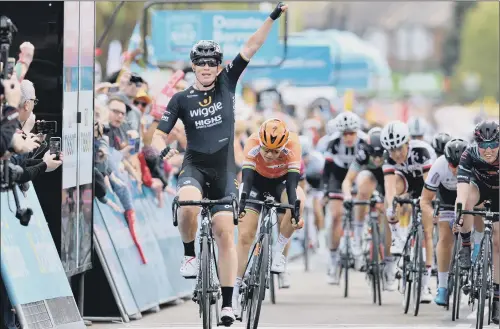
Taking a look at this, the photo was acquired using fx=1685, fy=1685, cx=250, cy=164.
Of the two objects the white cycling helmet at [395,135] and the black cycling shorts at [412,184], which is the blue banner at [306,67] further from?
the white cycling helmet at [395,135]

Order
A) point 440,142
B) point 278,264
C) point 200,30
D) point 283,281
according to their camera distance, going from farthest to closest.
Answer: point 200,30, point 283,281, point 440,142, point 278,264

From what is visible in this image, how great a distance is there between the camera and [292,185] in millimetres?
14516

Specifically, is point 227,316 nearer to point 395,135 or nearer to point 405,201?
point 405,201

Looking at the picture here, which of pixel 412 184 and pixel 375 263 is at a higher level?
pixel 412 184

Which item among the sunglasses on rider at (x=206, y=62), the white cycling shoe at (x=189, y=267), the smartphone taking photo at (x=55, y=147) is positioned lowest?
the white cycling shoe at (x=189, y=267)

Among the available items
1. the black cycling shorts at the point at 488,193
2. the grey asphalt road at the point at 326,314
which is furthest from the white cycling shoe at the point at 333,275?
the black cycling shorts at the point at 488,193

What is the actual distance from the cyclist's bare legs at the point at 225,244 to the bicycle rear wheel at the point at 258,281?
0.46 m

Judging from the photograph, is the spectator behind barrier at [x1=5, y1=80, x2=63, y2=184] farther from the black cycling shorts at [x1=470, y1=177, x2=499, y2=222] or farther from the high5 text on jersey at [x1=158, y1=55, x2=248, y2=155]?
the black cycling shorts at [x1=470, y1=177, x2=499, y2=222]

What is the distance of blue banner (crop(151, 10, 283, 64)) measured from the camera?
27.8m

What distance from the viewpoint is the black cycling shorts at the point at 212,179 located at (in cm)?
1365

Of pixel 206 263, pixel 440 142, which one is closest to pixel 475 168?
pixel 206 263

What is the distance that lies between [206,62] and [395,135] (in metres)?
4.33

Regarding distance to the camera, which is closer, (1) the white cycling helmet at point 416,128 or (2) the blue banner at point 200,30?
(1) the white cycling helmet at point 416,128

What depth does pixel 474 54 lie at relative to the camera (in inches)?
5502
